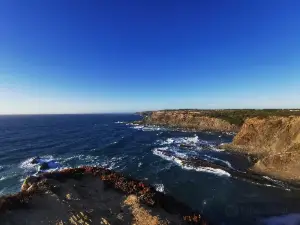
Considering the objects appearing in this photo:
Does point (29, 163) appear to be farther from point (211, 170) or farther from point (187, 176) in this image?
point (211, 170)

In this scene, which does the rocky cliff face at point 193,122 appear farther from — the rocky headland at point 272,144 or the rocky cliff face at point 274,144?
the rocky cliff face at point 274,144

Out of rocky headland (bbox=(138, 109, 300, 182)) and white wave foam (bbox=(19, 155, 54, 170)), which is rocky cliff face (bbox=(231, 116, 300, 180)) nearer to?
rocky headland (bbox=(138, 109, 300, 182))

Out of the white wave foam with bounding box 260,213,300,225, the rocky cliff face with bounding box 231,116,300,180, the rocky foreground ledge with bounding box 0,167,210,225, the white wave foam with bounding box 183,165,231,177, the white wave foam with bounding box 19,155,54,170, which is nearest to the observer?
the rocky foreground ledge with bounding box 0,167,210,225

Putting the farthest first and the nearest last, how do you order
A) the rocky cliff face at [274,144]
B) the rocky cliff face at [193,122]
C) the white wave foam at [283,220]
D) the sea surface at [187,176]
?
the rocky cliff face at [193,122]
the rocky cliff face at [274,144]
the sea surface at [187,176]
the white wave foam at [283,220]

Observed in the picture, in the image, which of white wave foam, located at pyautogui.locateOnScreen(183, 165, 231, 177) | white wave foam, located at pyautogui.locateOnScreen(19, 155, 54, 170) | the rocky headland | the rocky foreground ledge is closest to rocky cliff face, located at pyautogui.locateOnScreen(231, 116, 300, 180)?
the rocky headland

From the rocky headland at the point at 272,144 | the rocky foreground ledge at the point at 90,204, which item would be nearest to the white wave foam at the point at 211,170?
the rocky headland at the point at 272,144

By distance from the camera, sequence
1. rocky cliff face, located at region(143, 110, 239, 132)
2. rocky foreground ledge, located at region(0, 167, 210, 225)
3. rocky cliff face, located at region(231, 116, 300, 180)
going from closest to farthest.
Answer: rocky foreground ledge, located at region(0, 167, 210, 225)
rocky cliff face, located at region(231, 116, 300, 180)
rocky cliff face, located at region(143, 110, 239, 132)

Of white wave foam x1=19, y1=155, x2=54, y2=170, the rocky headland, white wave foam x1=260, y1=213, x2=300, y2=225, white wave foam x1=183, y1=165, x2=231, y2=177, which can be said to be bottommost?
white wave foam x1=260, y1=213, x2=300, y2=225

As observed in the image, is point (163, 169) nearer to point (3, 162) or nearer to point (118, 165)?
point (118, 165)
